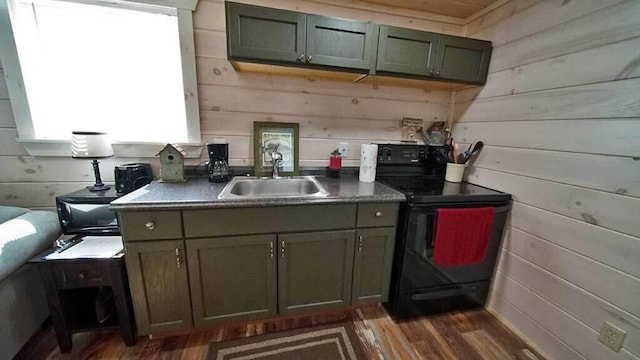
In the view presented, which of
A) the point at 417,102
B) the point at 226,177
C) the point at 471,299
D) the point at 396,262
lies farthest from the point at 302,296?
the point at 417,102

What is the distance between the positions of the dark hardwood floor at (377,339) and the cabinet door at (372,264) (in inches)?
7.2

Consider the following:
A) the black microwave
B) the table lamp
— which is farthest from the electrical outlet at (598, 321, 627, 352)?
the table lamp

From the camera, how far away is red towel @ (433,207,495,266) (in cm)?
141

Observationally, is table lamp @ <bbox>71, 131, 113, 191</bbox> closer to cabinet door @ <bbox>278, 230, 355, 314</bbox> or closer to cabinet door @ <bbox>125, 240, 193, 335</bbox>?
cabinet door @ <bbox>125, 240, 193, 335</bbox>

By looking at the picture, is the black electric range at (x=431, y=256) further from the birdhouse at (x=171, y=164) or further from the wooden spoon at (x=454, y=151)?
the birdhouse at (x=171, y=164)

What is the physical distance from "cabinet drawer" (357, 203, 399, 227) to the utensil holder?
0.68 meters

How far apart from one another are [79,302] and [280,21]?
1974 mm

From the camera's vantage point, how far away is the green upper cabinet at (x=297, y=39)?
4.26 ft

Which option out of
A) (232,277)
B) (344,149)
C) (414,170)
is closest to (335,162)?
(344,149)

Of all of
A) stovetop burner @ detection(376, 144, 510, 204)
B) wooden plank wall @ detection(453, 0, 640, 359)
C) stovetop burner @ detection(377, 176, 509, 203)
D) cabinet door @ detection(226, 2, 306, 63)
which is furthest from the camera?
stovetop burner @ detection(376, 144, 510, 204)

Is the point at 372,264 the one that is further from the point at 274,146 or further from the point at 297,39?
the point at 297,39

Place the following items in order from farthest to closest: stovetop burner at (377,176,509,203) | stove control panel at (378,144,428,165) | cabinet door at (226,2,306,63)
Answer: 1. stove control panel at (378,144,428,165)
2. stovetop burner at (377,176,509,203)
3. cabinet door at (226,2,306,63)

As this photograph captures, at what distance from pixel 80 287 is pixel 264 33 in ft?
5.43

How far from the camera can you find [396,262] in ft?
5.02
